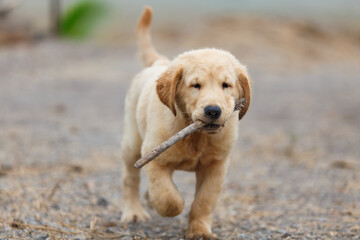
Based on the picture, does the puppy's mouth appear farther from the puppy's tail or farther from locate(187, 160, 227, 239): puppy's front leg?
the puppy's tail

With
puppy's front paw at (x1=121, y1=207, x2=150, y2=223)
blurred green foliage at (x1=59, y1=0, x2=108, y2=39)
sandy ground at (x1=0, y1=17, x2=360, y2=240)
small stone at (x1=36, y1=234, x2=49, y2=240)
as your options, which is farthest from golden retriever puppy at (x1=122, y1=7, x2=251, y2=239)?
blurred green foliage at (x1=59, y1=0, x2=108, y2=39)

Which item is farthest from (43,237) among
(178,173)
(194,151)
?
(178,173)

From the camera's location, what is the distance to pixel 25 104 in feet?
44.7

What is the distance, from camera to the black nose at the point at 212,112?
395cm

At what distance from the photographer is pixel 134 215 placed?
579 cm

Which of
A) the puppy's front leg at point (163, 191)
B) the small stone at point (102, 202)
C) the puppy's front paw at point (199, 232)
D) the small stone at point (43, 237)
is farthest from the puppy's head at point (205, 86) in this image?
the small stone at point (102, 202)

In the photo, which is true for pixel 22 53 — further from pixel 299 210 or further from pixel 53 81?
pixel 299 210

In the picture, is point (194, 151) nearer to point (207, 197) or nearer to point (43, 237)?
point (207, 197)

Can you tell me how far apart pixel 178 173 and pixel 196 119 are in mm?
4877

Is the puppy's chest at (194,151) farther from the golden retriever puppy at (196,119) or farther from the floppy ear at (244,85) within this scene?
the floppy ear at (244,85)

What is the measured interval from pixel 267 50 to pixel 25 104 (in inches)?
528

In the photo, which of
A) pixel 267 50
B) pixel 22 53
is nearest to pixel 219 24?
pixel 267 50

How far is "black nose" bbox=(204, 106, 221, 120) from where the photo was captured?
155 inches

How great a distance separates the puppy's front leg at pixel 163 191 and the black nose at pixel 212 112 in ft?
2.96
